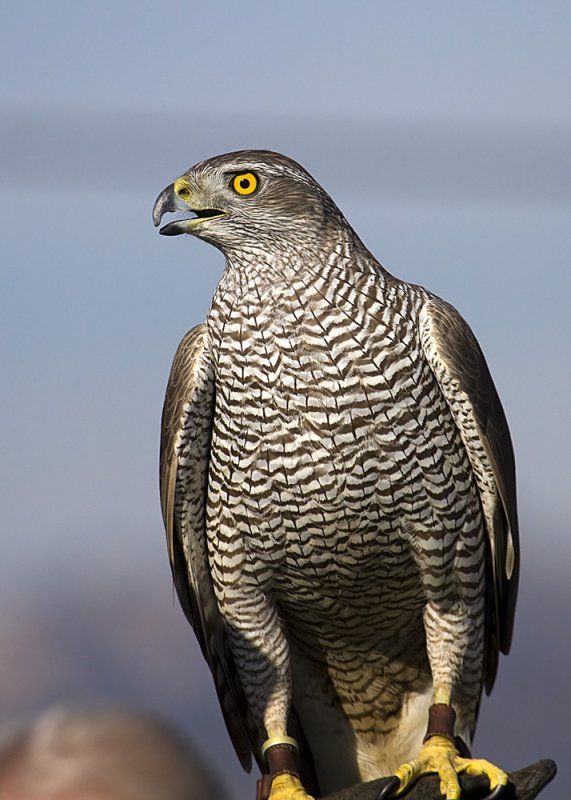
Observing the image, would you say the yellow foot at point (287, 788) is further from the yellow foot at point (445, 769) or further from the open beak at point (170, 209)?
the open beak at point (170, 209)

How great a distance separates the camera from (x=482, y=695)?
6047mm

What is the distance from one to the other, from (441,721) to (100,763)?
360 cm

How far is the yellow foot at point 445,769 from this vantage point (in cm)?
510

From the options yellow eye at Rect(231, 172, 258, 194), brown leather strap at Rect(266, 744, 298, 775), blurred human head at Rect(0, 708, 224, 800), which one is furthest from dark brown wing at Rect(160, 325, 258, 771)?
blurred human head at Rect(0, 708, 224, 800)

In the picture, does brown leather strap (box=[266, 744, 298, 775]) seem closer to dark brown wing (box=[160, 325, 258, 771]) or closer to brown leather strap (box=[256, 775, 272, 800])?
brown leather strap (box=[256, 775, 272, 800])

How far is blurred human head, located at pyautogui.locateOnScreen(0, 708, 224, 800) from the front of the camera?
210cm

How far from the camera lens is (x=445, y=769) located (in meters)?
5.22

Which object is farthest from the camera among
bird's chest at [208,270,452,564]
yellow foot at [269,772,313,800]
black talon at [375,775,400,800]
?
yellow foot at [269,772,313,800]

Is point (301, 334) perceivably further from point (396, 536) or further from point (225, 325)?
point (396, 536)

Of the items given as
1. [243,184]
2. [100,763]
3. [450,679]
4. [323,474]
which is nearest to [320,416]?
[323,474]

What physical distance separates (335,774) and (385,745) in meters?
0.29

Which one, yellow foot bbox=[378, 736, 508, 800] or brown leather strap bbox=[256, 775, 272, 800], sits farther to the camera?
brown leather strap bbox=[256, 775, 272, 800]

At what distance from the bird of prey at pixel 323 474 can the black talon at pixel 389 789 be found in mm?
15

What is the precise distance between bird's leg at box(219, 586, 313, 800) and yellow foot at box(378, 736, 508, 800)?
0.62m
